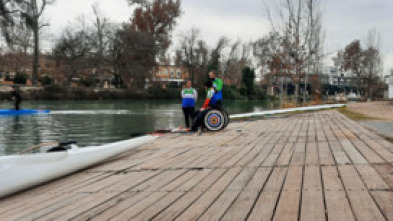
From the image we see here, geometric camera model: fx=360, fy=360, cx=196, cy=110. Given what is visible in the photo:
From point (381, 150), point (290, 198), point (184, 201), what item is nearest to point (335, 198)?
point (290, 198)

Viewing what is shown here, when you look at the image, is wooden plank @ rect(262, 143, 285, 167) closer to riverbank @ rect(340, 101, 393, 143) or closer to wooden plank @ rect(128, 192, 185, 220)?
wooden plank @ rect(128, 192, 185, 220)

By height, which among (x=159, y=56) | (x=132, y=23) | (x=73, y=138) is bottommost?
(x=73, y=138)

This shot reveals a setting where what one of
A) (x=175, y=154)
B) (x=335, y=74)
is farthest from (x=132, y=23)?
(x=335, y=74)

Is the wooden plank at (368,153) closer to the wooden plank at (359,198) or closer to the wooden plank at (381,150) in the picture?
the wooden plank at (381,150)

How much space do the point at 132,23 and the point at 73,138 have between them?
174ft

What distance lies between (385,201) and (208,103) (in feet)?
25.3

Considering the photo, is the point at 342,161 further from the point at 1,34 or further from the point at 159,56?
the point at 159,56

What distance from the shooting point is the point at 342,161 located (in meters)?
5.44

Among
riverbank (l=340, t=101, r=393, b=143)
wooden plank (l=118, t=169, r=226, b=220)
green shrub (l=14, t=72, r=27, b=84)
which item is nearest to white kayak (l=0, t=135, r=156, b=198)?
wooden plank (l=118, t=169, r=226, b=220)

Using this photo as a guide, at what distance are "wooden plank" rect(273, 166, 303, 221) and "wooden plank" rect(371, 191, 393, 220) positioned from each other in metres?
0.75

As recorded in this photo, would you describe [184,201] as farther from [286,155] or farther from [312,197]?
[286,155]

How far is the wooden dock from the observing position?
3.51m

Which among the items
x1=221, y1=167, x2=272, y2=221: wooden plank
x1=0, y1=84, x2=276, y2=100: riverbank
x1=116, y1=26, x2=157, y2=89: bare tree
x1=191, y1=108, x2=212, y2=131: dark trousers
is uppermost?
x1=116, y1=26, x2=157, y2=89: bare tree

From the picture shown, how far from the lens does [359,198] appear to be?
→ 3641mm
